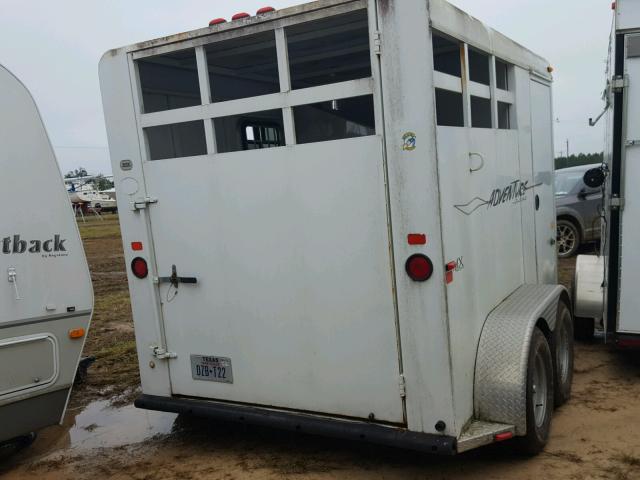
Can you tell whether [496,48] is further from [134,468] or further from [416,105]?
[134,468]

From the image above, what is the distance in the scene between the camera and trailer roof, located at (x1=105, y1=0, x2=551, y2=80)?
338cm

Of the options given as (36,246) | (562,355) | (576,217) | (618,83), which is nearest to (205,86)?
(36,246)

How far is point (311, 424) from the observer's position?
3.77m

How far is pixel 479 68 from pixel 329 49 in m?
1.12

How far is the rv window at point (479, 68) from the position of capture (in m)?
4.24

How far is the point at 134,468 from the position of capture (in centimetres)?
421

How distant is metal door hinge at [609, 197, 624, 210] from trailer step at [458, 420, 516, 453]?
7.75 ft

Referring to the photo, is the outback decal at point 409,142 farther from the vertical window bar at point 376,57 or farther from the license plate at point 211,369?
the license plate at point 211,369

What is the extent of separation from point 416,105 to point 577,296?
3916 millimetres

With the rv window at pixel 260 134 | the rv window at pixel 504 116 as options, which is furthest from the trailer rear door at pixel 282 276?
the rv window at pixel 504 116

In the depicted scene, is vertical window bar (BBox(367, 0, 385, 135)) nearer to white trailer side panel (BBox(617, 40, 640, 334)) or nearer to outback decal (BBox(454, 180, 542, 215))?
outback decal (BBox(454, 180, 542, 215))

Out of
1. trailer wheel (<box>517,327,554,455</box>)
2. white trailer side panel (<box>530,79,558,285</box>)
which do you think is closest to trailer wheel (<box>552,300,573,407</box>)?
trailer wheel (<box>517,327,554,455</box>)

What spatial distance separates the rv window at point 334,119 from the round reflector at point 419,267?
1.82 meters

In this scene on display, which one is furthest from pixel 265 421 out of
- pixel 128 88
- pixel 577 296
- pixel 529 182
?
pixel 577 296
